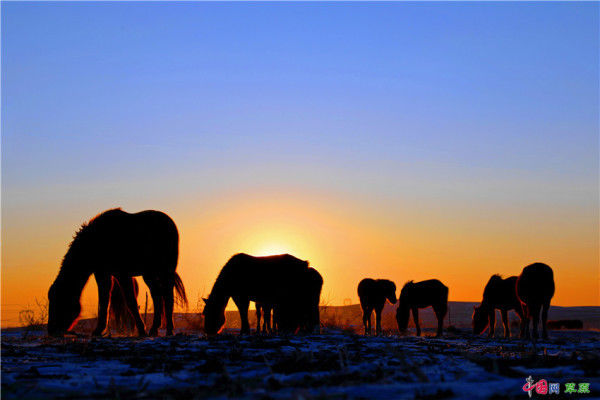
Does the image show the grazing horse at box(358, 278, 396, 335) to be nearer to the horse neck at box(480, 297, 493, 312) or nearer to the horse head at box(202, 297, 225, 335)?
the horse neck at box(480, 297, 493, 312)

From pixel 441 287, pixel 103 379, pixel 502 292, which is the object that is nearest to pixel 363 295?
pixel 441 287

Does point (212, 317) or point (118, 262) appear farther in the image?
point (212, 317)

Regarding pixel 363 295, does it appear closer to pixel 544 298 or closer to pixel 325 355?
pixel 544 298

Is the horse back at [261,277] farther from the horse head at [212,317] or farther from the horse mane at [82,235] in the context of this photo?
the horse mane at [82,235]

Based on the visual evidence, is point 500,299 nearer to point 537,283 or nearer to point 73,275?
point 537,283

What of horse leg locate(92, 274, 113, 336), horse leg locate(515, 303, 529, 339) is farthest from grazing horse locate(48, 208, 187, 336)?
A: horse leg locate(515, 303, 529, 339)

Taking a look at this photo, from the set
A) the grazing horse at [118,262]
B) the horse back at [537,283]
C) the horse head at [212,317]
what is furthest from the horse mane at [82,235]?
the horse back at [537,283]

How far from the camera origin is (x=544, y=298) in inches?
783

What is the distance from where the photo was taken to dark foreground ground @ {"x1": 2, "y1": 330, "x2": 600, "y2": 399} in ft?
21.3

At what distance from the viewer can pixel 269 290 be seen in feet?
62.5

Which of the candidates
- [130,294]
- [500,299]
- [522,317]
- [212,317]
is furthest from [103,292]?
[500,299]

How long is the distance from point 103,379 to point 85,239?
969 cm

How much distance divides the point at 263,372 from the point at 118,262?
924 centimetres

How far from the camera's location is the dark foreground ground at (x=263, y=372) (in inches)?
256
